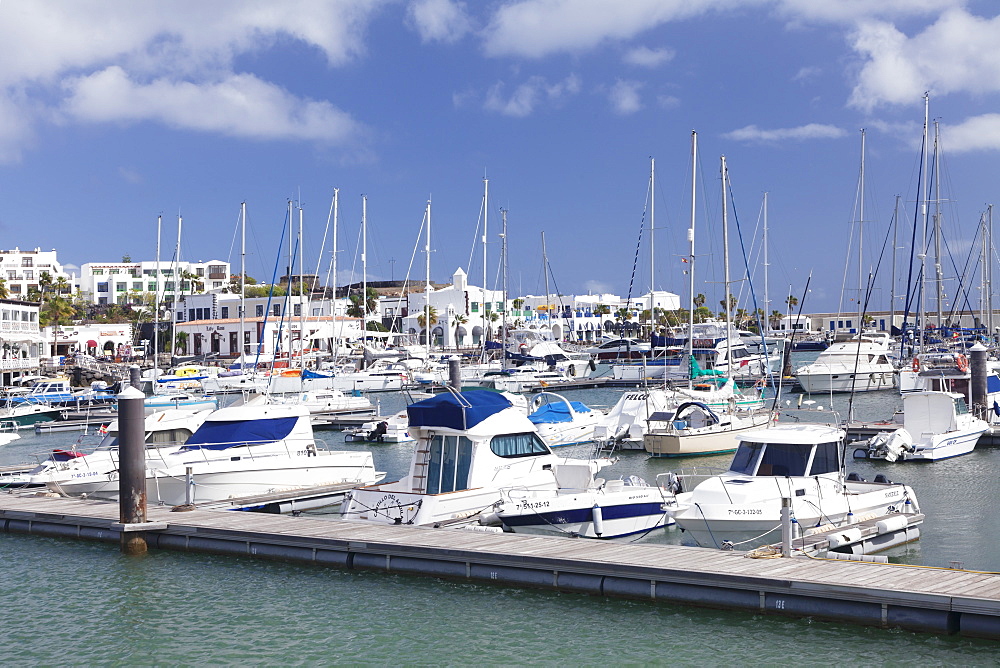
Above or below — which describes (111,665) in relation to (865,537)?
below

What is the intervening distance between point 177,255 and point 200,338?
41.5 m

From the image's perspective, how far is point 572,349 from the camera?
110312mm

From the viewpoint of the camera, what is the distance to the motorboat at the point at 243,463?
26094 millimetres

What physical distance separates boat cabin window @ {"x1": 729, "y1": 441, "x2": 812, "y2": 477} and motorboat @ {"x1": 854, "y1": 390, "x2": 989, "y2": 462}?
14.6 m

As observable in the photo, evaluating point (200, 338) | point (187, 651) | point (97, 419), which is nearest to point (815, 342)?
point (200, 338)

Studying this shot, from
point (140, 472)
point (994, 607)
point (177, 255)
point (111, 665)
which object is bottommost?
point (111, 665)

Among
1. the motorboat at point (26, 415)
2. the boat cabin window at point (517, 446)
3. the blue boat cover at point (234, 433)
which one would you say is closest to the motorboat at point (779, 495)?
the boat cabin window at point (517, 446)

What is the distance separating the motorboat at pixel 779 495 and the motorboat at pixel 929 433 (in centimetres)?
1259

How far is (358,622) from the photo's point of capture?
1677 cm

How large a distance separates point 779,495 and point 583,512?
405cm

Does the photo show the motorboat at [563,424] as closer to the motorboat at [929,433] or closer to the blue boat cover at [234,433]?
the motorboat at [929,433]

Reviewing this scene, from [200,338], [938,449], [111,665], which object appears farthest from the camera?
[200,338]

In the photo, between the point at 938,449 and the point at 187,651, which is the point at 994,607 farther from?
the point at 938,449

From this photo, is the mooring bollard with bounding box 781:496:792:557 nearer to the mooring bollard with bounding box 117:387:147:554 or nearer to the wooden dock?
the wooden dock
